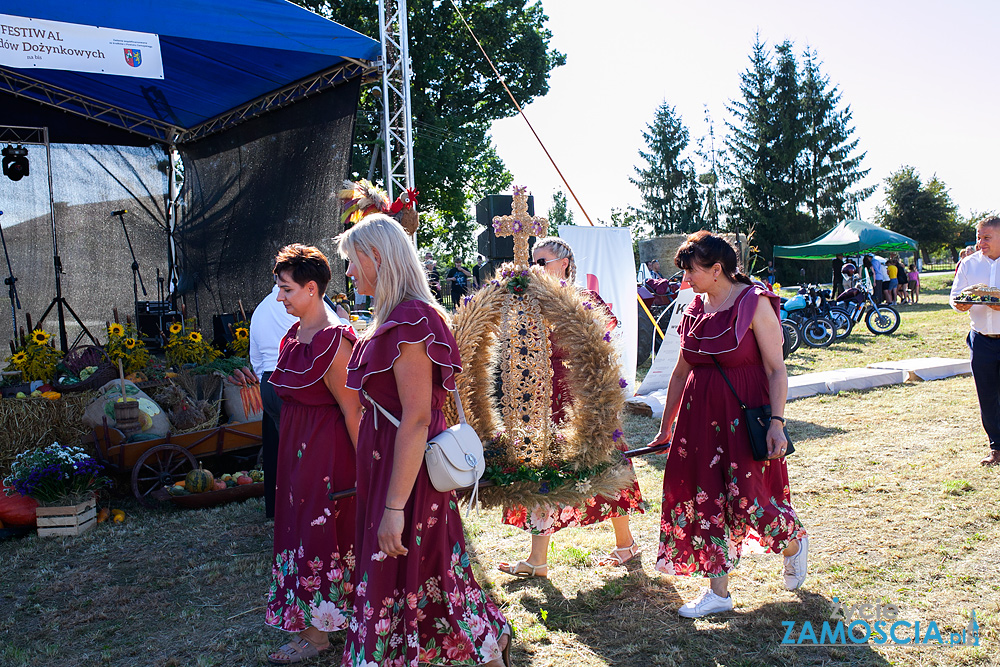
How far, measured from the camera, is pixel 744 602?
335 cm

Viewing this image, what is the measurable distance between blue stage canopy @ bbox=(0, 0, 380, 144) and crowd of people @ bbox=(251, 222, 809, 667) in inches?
177

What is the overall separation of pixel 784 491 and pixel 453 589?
1679 mm

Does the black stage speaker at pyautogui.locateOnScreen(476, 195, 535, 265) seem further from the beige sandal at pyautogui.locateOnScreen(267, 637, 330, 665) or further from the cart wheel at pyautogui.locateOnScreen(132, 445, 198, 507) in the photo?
the beige sandal at pyautogui.locateOnScreen(267, 637, 330, 665)

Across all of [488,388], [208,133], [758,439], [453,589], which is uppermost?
[208,133]

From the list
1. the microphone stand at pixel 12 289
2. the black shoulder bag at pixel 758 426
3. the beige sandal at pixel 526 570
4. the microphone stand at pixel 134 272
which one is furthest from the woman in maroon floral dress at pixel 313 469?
the microphone stand at pixel 134 272

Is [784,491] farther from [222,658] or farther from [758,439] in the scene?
[222,658]

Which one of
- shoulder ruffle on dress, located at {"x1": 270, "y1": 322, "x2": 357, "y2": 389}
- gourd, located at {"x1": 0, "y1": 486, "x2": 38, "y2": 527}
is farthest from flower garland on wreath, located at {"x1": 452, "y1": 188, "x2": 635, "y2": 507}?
gourd, located at {"x1": 0, "y1": 486, "x2": 38, "y2": 527}

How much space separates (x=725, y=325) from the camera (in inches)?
123

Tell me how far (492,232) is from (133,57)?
5.32 metres

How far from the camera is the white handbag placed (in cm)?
222

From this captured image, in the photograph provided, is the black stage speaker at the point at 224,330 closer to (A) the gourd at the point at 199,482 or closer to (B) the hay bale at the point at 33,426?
(B) the hay bale at the point at 33,426

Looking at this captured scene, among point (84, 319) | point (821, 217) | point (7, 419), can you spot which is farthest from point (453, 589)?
point (821, 217)

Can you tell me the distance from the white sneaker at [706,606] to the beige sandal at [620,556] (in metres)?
0.64

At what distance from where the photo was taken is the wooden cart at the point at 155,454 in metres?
5.45
